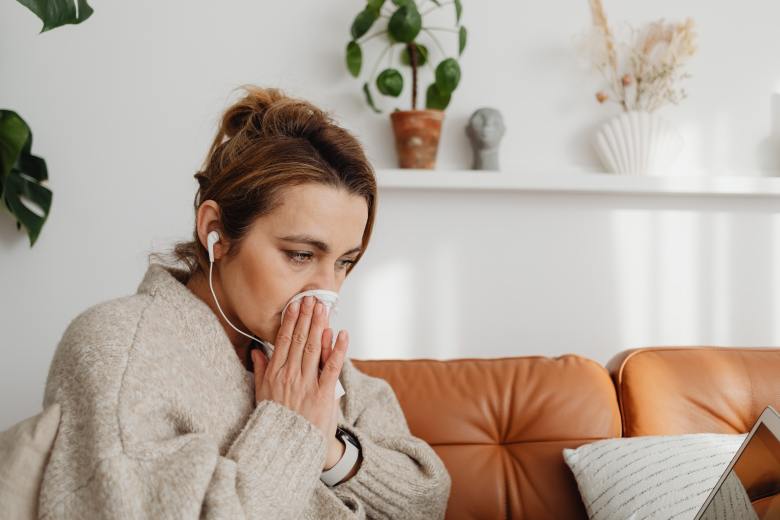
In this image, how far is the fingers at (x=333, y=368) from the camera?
1.28 meters

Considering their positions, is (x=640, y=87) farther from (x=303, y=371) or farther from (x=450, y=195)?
(x=303, y=371)

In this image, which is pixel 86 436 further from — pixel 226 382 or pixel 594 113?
pixel 594 113

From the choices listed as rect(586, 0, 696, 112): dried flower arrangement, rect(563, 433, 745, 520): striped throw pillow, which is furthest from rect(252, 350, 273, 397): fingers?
rect(586, 0, 696, 112): dried flower arrangement

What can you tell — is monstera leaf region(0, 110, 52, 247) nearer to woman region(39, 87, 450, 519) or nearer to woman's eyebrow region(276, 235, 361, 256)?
woman region(39, 87, 450, 519)

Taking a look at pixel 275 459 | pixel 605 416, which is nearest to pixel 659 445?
pixel 605 416

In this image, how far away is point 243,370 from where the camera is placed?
4.36 ft

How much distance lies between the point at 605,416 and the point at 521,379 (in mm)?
212

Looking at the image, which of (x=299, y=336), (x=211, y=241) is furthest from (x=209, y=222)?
(x=299, y=336)

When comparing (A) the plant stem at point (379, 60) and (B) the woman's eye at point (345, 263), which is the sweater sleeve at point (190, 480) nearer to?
(B) the woman's eye at point (345, 263)

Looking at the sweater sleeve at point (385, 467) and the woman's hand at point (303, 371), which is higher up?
the woman's hand at point (303, 371)

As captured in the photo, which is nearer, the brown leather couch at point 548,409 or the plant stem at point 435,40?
the brown leather couch at point 548,409

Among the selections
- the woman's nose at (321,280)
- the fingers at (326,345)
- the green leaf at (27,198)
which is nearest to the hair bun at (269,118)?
the woman's nose at (321,280)

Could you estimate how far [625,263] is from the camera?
7.43ft

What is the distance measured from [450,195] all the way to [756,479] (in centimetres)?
144
